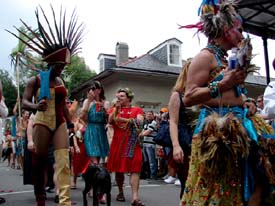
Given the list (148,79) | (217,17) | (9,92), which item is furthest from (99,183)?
(9,92)

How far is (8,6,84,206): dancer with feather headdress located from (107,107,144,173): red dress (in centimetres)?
157

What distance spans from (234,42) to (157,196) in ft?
15.2

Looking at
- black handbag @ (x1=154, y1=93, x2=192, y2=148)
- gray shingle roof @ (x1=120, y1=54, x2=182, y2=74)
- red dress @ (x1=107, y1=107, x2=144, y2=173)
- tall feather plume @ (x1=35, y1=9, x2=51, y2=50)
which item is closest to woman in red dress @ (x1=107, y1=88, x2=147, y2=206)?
red dress @ (x1=107, y1=107, x2=144, y2=173)

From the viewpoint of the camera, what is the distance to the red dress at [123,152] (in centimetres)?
644

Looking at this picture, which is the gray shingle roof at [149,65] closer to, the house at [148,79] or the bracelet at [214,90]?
the house at [148,79]

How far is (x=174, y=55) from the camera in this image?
82.7 feet

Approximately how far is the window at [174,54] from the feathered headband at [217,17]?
21616 millimetres

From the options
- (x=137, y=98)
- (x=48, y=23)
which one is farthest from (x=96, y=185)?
(x=137, y=98)

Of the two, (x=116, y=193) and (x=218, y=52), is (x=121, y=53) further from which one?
(x=218, y=52)

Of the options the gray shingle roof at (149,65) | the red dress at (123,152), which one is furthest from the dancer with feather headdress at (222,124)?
the gray shingle roof at (149,65)

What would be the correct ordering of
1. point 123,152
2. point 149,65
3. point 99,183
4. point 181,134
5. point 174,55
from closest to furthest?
point 181,134 → point 99,183 → point 123,152 → point 149,65 → point 174,55

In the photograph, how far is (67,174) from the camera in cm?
469

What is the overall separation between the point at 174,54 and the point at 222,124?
22827 millimetres

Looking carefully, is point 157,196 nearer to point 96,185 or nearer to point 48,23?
point 96,185
